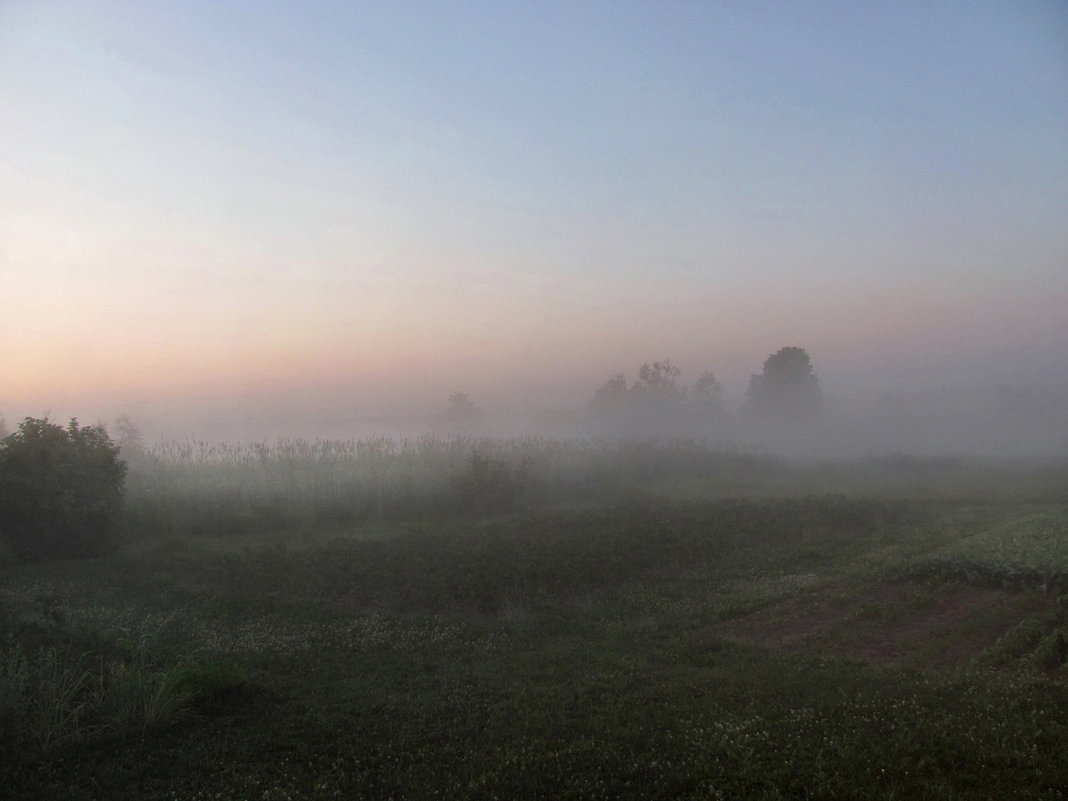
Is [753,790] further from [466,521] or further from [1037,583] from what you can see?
[466,521]

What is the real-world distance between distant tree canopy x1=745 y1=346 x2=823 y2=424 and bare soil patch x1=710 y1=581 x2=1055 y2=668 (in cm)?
6913

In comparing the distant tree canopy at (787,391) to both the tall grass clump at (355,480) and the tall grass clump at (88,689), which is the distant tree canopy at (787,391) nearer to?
the tall grass clump at (355,480)

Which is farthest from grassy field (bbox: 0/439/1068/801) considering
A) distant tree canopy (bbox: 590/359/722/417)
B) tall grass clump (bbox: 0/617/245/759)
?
distant tree canopy (bbox: 590/359/722/417)

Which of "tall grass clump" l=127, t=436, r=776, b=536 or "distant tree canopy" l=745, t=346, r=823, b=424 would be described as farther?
"distant tree canopy" l=745, t=346, r=823, b=424

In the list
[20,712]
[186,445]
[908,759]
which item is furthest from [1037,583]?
[186,445]

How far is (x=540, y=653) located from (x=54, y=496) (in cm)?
1248

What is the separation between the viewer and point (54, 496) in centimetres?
1504

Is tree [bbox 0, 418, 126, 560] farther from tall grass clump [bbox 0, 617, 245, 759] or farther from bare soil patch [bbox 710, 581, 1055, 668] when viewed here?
bare soil patch [bbox 710, 581, 1055, 668]

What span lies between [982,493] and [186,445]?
31419mm

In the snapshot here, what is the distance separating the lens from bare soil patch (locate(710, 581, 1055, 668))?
8.56 m

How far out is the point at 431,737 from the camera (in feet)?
20.3

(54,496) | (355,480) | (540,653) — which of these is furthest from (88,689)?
(355,480)

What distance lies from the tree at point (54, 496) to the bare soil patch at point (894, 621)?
14111 mm

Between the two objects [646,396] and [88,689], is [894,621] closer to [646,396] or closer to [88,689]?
[88,689]
